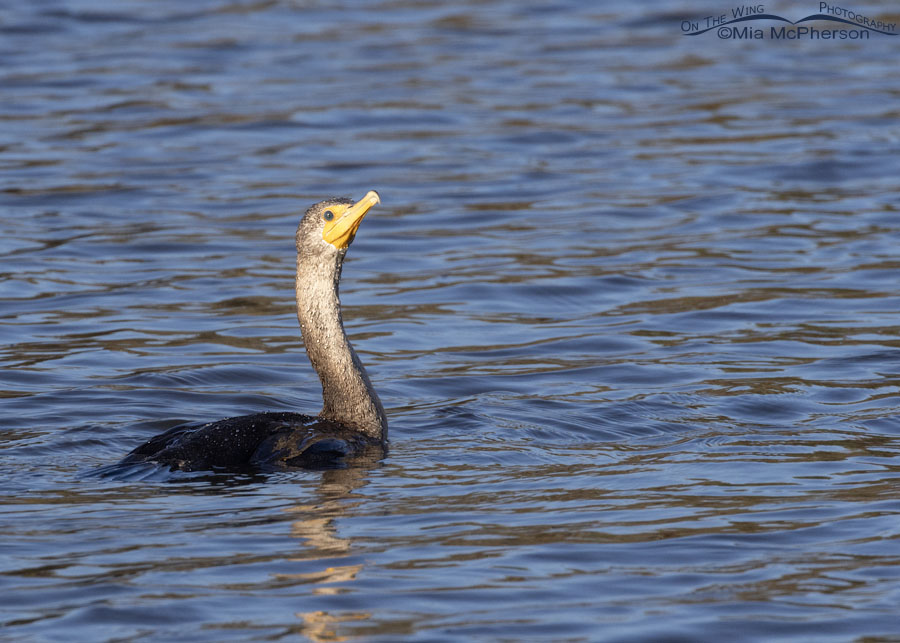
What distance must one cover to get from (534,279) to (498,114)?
708cm

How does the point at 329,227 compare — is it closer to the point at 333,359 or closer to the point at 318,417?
the point at 333,359

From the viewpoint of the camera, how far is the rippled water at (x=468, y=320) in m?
6.61

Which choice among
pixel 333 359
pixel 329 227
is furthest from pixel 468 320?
pixel 329 227

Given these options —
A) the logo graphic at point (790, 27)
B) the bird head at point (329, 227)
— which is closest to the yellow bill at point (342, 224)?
the bird head at point (329, 227)

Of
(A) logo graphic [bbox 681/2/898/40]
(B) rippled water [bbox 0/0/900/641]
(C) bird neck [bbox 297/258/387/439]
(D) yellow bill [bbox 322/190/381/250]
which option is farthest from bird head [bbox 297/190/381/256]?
(A) logo graphic [bbox 681/2/898/40]

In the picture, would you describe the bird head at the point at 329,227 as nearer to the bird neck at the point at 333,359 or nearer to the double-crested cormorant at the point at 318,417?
the double-crested cormorant at the point at 318,417

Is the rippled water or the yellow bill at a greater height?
the yellow bill

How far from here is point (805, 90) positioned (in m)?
21.4

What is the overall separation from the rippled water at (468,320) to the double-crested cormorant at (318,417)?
227 millimetres

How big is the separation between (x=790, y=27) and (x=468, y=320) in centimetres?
1451

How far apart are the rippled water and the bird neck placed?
0.42m

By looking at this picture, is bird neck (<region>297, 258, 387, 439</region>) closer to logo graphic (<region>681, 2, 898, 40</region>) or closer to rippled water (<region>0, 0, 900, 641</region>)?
rippled water (<region>0, 0, 900, 641</region>)

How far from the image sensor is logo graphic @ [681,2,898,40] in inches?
989

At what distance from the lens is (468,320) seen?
12547 millimetres
